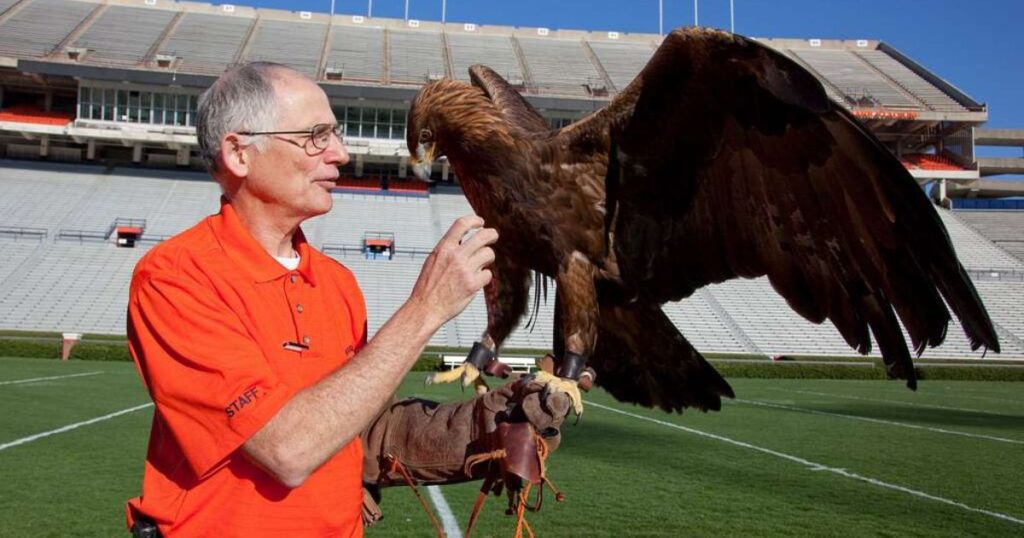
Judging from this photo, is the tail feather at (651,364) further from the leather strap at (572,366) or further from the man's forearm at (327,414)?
the man's forearm at (327,414)

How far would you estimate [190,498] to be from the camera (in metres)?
1.64

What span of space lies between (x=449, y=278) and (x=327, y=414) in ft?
1.17

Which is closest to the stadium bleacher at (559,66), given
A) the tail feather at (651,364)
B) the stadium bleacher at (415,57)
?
the stadium bleacher at (415,57)

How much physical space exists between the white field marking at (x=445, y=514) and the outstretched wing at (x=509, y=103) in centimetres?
265

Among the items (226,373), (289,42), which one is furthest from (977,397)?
(289,42)

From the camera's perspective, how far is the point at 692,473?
6926 mm

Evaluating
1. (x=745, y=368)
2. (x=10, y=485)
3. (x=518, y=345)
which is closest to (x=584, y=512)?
(x=10, y=485)

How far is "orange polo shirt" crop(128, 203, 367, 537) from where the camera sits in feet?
5.03

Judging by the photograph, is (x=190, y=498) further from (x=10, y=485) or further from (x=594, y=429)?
(x=594, y=429)

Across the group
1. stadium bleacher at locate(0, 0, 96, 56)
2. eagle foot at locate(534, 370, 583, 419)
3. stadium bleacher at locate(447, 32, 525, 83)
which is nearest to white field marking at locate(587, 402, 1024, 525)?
eagle foot at locate(534, 370, 583, 419)

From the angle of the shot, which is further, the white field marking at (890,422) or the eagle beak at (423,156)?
the white field marking at (890,422)

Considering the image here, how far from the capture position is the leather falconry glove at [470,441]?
188cm

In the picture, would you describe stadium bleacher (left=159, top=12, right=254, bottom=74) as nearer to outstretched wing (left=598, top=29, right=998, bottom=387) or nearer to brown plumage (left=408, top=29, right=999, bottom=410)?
brown plumage (left=408, top=29, right=999, bottom=410)

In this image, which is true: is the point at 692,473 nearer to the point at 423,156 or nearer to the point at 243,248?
the point at 423,156
